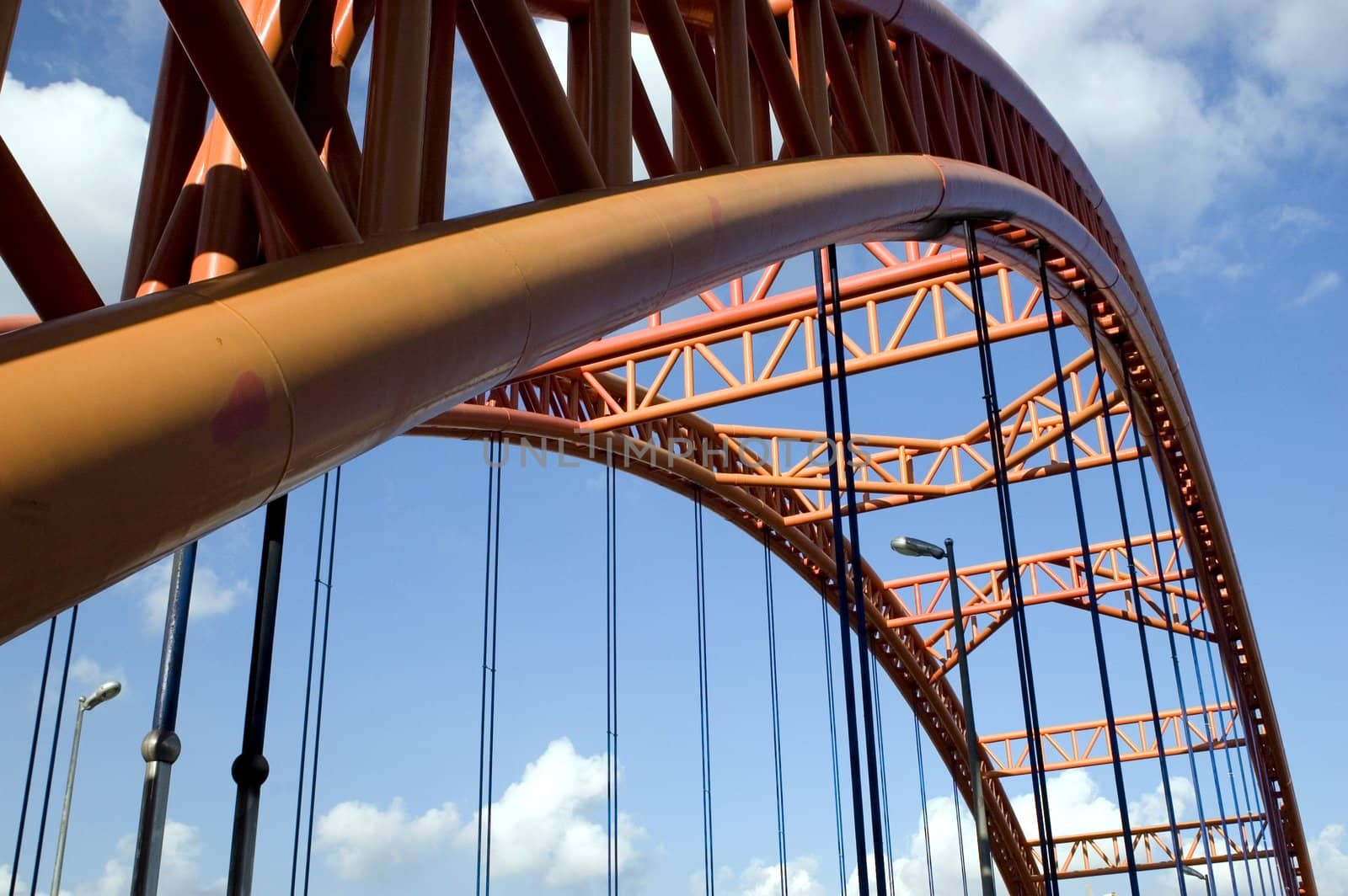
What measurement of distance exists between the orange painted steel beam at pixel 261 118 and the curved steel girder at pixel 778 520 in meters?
6.01

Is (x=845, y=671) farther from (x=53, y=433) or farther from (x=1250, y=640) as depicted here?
(x=1250, y=640)

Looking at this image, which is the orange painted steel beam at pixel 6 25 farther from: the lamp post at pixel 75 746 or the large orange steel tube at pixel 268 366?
the lamp post at pixel 75 746

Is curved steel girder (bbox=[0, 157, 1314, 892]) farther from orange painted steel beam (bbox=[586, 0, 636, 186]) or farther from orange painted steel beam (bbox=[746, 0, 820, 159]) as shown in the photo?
orange painted steel beam (bbox=[746, 0, 820, 159])

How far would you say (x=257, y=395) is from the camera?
340 cm

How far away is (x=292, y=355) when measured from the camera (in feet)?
11.6

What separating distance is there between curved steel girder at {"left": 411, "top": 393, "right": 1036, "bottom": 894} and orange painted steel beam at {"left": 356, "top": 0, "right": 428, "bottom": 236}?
554cm

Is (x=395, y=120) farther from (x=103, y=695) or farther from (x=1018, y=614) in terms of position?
(x=103, y=695)

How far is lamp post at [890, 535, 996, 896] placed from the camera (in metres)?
12.0

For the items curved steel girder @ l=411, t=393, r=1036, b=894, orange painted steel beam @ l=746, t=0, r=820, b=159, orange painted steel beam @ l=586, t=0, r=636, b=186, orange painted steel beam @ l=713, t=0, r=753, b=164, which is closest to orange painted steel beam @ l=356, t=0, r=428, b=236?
orange painted steel beam @ l=586, t=0, r=636, b=186

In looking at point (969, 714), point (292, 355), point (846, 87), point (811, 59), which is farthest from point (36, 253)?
point (969, 714)

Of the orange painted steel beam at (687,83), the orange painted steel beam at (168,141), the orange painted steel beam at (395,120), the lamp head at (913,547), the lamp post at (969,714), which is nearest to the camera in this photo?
the orange painted steel beam at (395,120)

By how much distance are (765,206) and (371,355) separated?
3.48 metres

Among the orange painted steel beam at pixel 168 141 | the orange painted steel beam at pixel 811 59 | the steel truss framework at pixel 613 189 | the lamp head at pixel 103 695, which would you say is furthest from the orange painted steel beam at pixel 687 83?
the lamp head at pixel 103 695

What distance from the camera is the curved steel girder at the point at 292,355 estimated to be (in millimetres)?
2922
